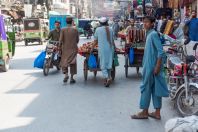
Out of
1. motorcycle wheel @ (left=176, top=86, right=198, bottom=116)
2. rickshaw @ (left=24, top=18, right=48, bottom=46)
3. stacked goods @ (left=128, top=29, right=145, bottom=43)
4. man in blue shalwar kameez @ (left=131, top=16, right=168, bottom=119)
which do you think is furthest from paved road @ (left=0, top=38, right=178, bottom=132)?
rickshaw @ (left=24, top=18, right=48, bottom=46)

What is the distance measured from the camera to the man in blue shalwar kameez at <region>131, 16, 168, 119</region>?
6797mm

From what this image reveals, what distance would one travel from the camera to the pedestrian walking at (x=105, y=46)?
10.6m

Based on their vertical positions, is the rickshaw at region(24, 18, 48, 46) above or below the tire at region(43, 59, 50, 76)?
above

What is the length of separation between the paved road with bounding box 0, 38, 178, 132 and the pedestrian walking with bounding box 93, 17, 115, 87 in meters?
0.50

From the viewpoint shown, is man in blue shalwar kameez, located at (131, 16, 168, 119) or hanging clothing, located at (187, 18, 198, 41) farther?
hanging clothing, located at (187, 18, 198, 41)

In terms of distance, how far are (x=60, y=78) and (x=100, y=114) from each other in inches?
203

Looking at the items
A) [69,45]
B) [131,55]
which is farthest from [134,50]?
[69,45]

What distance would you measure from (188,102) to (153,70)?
822 mm

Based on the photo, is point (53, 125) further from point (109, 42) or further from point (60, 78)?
point (60, 78)

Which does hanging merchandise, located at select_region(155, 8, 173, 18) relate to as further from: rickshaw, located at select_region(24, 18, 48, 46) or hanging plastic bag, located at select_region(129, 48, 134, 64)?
rickshaw, located at select_region(24, 18, 48, 46)

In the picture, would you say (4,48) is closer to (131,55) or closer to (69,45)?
(69,45)

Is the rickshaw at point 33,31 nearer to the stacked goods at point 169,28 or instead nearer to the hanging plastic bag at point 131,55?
the stacked goods at point 169,28

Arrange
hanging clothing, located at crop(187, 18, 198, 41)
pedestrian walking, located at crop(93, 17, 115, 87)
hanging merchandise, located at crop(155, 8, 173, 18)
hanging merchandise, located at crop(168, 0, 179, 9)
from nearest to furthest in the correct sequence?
pedestrian walking, located at crop(93, 17, 115, 87)
hanging clothing, located at crop(187, 18, 198, 41)
hanging merchandise, located at crop(168, 0, 179, 9)
hanging merchandise, located at crop(155, 8, 173, 18)

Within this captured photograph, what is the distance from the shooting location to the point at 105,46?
1062cm
